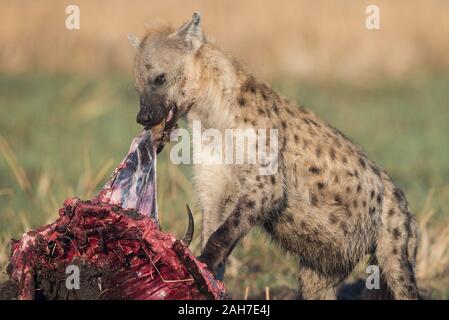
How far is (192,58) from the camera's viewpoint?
23.1 ft

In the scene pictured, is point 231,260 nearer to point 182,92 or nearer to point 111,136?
point 182,92

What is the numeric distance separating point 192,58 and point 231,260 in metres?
2.23

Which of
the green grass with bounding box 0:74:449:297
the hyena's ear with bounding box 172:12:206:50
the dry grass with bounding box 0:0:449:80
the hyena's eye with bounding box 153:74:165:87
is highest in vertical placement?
the hyena's ear with bounding box 172:12:206:50

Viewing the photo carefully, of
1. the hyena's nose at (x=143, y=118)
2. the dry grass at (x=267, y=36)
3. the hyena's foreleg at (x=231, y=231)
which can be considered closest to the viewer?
the hyena's foreleg at (x=231, y=231)

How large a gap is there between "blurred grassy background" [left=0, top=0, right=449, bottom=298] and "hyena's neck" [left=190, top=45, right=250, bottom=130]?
3015 mm

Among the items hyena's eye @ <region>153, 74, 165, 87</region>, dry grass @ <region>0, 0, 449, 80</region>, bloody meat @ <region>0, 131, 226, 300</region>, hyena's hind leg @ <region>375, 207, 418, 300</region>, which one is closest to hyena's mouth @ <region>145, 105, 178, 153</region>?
hyena's eye @ <region>153, 74, 165, 87</region>

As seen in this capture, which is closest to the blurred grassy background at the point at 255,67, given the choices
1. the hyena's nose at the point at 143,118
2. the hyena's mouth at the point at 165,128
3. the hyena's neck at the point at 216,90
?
the hyena's neck at the point at 216,90

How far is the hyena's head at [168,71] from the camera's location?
268 inches

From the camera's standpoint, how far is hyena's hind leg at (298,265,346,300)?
7391 millimetres

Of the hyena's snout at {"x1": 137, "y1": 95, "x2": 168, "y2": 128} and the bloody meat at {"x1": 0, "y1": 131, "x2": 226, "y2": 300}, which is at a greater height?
the hyena's snout at {"x1": 137, "y1": 95, "x2": 168, "y2": 128}

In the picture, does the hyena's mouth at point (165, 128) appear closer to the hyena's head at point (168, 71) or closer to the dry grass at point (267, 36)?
the hyena's head at point (168, 71)

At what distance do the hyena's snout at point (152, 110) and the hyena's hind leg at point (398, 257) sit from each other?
5.54 ft

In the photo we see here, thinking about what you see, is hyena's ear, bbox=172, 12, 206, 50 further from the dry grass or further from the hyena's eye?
the dry grass
